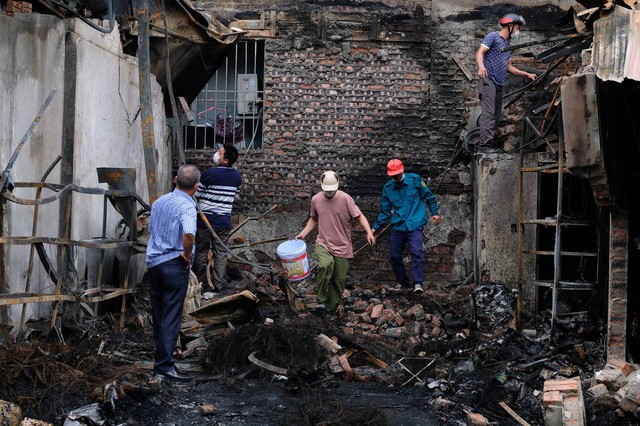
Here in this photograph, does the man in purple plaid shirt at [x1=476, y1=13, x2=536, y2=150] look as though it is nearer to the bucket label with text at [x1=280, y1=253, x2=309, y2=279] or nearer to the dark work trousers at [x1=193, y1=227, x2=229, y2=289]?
the bucket label with text at [x1=280, y1=253, x2=309, y2=279]

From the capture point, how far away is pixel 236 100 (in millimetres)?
14078

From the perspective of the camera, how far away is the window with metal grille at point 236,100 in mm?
14070

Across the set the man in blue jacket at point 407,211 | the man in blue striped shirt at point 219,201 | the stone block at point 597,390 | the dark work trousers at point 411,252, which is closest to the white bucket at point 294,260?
the man in blue striped shirt at point 219,201

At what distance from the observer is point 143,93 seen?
33.8 ft

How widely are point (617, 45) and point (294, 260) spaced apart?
4830 millimetres

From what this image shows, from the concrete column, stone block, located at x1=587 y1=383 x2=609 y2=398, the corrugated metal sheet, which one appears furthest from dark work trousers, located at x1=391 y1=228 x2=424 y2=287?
the corrugated metal sheet

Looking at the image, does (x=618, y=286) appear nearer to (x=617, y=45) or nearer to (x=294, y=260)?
(x=617, y=45)

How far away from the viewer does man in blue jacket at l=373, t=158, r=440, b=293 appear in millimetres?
12203

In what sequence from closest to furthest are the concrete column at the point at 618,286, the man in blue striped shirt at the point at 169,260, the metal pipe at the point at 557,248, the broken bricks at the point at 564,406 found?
the broken bricks at the point at 564,406, the man in blue striped shirt at the point at 169,260, the concrete column at the point at 618,286, the metal pipe at the point at 557,248

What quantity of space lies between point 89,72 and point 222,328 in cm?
309

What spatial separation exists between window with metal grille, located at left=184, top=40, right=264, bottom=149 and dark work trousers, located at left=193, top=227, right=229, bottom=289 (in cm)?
271

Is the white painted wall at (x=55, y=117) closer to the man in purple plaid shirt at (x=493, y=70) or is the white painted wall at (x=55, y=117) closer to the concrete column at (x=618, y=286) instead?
the man in purple plaid shirt at (x=493, y=70)

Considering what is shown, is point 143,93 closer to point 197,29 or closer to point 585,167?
point 197,29

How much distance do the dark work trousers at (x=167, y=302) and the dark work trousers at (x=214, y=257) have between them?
3.52 m
